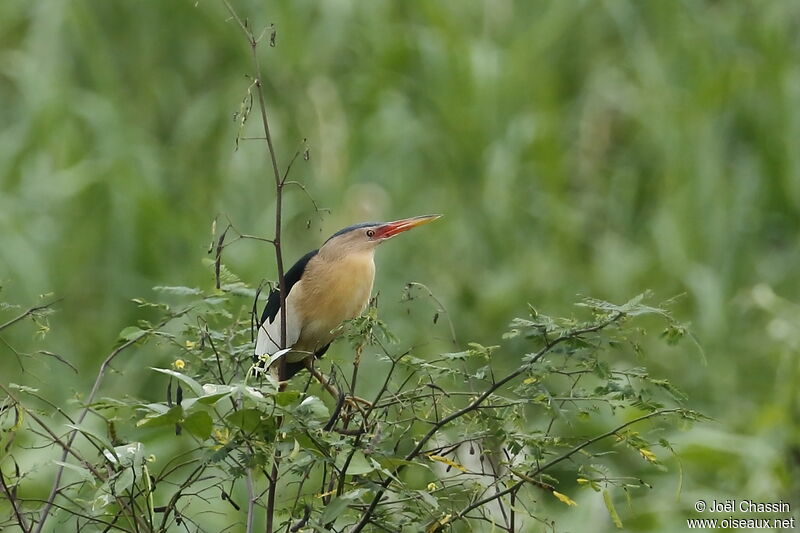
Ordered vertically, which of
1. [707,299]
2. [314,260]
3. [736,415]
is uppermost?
[314,260]

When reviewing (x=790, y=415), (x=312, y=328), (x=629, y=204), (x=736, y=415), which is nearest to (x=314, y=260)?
(x=312, y=328)

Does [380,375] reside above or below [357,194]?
below

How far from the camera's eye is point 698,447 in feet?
13.8

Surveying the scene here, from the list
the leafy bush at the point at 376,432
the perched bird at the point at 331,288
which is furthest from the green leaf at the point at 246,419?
the perched bird at the point at 331,288

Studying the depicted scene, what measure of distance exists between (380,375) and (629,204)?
1981 millimetres

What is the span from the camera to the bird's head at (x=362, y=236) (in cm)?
268

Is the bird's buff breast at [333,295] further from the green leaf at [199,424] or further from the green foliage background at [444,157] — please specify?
the green foliage background at [444,157]

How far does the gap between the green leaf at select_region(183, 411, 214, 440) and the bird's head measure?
42.8 inches

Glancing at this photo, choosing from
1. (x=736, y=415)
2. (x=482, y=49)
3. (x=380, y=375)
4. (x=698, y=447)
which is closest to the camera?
(x=698, y=447)

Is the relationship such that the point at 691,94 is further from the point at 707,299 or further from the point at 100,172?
the point at 100,172

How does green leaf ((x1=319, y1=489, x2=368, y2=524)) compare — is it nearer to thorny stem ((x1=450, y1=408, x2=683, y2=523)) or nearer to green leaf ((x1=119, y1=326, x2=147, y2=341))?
thorny stem ((x1=450, y1=408, x2=683, y2=523))

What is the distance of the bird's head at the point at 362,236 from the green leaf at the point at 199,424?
42.8 inches

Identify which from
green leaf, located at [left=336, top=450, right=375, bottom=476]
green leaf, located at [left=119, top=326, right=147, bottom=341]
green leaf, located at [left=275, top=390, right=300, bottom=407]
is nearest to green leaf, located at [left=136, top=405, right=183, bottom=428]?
green leaf, located at [left=275, top=390, right=300, bottom=407]

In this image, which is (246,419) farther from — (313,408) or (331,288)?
(331,288)
